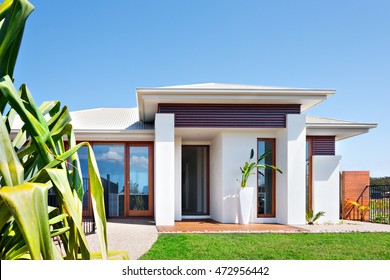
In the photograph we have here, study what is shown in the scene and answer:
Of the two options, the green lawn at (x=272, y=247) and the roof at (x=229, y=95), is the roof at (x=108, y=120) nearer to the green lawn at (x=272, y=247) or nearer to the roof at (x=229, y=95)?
the roof at (x=229, y=95)

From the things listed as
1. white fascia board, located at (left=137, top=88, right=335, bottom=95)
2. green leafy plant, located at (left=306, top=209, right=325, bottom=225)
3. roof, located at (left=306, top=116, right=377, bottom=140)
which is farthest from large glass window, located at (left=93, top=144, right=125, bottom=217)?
roof, located at (left=306, top=116, right=377, bottom=140)

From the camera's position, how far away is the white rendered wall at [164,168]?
9938 mm

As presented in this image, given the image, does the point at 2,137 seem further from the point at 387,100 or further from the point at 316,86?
the point at 316,86

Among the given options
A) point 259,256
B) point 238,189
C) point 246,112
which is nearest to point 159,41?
point 246,112

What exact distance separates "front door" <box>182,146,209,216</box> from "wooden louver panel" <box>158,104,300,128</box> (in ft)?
10.3

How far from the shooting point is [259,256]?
5715mm

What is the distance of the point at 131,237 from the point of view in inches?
310

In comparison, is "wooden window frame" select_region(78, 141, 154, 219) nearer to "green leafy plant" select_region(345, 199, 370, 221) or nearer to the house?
the house

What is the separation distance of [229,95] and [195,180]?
20.7 feet

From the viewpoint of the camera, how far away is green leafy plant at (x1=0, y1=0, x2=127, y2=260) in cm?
112

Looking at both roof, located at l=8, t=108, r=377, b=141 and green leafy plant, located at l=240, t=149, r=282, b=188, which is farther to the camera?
roof, located at l=8, t=108, r=377, b=141

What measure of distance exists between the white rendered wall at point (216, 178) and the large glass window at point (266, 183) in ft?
3.84

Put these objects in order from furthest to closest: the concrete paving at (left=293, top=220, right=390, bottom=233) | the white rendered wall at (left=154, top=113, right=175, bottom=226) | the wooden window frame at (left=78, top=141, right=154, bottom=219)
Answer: the wooden window frame at (left=78, top=141, right=154, bottom=219) → the white rendered wall at (left=154, top=113, right=175, bottom=226) → the concrete paving at (left=293, top=220, right=390, bottom=233)

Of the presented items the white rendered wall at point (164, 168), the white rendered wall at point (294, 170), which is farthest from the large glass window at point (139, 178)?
the white rendered wall at point (294, 170)
